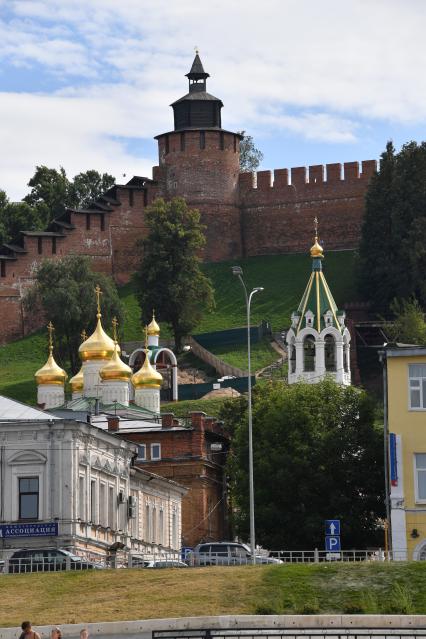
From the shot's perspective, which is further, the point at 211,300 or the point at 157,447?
the point at 211,300

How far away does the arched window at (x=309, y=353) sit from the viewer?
9712 cm

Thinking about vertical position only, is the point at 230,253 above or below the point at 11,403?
above

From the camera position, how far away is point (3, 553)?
58.1 m

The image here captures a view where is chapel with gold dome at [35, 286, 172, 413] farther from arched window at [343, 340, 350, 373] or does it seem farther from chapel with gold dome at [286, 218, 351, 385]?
arched window at [343, 340, 350, 373]

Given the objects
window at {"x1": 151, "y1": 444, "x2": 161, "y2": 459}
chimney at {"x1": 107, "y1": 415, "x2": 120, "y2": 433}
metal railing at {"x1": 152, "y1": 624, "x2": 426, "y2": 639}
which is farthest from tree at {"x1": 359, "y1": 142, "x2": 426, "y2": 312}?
metal railing at {"x1": 152, "y1": 624, "x2": 426, "y2": 639}

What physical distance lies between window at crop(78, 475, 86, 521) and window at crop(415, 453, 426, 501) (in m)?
9.89

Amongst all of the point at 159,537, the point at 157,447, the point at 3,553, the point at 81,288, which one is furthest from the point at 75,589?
the point at 81,288

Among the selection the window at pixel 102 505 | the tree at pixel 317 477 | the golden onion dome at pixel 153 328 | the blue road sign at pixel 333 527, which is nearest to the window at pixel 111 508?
the window at pixel 102 505

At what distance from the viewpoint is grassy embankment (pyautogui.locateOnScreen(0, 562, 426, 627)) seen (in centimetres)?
4194

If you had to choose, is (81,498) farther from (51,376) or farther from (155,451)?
(51,376)

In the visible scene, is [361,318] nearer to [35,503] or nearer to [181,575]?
[35,503]

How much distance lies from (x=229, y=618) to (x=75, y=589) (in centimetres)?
495

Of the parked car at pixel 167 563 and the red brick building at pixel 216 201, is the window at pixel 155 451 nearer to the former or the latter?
the parked car at pixel 167 563

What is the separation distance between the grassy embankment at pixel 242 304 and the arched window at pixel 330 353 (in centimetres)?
912
